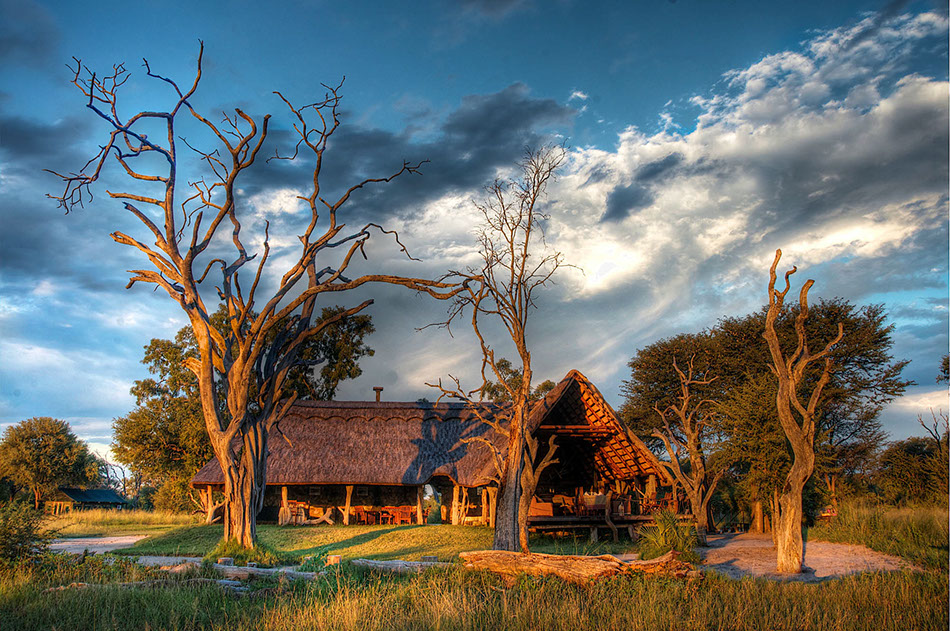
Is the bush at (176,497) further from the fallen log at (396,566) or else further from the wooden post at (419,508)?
the fallen log at (396,566)

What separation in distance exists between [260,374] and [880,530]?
16354 millimetres

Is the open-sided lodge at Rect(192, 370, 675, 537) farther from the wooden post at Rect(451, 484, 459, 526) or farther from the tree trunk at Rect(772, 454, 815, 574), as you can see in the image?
the tree trunk at Rect(772, 454, 815, 574)

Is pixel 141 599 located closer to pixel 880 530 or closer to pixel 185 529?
pixel 185 529

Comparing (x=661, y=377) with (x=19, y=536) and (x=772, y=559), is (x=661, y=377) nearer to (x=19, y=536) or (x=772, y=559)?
(x=772, y=559)

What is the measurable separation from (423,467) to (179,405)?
1660 centimetres

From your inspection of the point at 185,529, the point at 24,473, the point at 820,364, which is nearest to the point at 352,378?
the point at 185,529

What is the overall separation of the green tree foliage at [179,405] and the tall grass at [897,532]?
2279cm

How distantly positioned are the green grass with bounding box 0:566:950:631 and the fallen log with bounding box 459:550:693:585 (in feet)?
0.86

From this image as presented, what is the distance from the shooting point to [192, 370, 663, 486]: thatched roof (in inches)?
816

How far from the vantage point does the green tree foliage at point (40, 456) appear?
1451 inches

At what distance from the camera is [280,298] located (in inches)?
607

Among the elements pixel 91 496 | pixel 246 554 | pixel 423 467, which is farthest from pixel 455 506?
pixel 91 496

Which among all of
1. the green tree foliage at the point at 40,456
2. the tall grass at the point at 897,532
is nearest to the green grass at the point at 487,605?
the tall grass at the point at 897,532

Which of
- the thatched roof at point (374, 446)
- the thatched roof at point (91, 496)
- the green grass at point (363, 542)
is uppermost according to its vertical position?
the thatched roof at point (374, 446)
